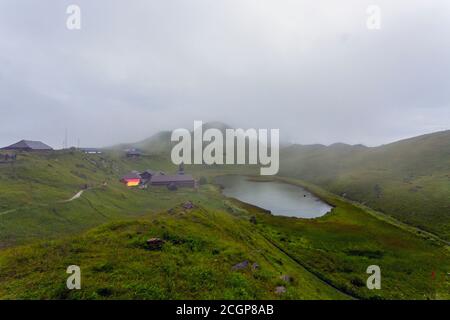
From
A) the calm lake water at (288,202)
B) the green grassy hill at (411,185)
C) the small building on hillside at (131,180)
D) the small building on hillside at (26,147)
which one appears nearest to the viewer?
the green grassy hill at (411,185)

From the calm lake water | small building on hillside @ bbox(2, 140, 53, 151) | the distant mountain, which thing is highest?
small building on hillside @ bbox(2, 140, 53, 151)

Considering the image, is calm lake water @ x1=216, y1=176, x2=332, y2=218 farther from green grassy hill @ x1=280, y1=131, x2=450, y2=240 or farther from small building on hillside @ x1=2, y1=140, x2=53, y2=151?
small building on hillside @ x1=2, y1=140, x2=53, y2=151

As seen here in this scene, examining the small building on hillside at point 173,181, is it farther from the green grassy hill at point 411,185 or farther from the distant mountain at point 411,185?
the green grassy hill at point 411,185

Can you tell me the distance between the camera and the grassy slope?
2239cm

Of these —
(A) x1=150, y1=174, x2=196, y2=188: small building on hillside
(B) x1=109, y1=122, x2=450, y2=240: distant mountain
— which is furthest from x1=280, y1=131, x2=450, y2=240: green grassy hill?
(A) x1=150, y1=174, x2=196, y2=188: small building on hillside

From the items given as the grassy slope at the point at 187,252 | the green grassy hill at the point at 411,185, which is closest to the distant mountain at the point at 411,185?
the green grassy hill at the point at 411,185

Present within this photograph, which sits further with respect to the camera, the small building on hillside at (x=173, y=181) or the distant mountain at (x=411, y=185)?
the small building on hillside at (x=173, y=181)

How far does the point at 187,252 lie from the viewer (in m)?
30.1

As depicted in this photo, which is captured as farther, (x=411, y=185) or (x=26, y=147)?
(x=26, y=147)

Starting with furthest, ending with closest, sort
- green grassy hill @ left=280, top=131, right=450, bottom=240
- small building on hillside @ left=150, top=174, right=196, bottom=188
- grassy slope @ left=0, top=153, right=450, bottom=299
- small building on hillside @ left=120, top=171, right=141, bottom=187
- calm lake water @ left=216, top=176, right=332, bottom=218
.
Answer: small building on hillside @ left=150, top=174, right=196, bottom=188
small building on hillside @ left=120, top=171, right=141, bottom=187
calm lake water @ left=216, top=176, right=332, bottom=218
green grassy hill @ left=280, top=131, right=450, bottom=240
grassy slope @ left=0, top=153, right=450, bottom=299

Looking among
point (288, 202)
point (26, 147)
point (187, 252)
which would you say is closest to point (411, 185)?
point (288, 202)

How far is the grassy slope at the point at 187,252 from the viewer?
22391mm

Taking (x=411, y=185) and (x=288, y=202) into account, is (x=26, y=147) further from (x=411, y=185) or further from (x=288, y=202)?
(x=411, y=185)
